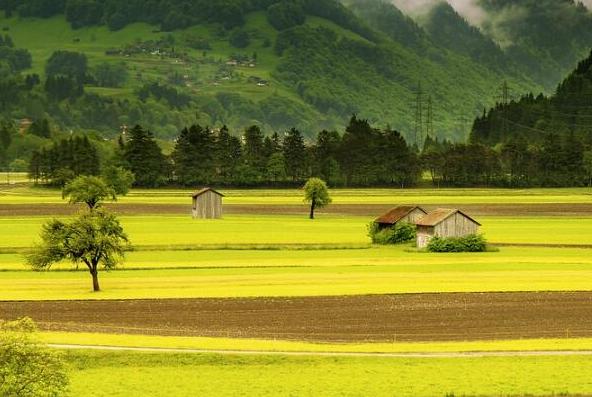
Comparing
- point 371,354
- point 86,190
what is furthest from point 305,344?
point 86,190

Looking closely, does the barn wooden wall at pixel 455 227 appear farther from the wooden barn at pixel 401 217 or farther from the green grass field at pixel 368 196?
the green grass field at pixel 368 196

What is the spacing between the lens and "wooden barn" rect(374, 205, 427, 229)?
3981 inches

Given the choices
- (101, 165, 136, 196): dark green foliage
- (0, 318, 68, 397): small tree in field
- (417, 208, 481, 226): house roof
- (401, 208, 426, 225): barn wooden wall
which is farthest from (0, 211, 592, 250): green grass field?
(0, 318, 68, 397): small tree in field

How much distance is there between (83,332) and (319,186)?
87249 millimetres

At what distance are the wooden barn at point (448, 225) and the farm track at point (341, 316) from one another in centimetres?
3046

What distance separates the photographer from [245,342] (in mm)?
48312

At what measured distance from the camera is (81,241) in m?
68.0

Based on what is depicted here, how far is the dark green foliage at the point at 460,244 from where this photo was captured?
9281 centimetres

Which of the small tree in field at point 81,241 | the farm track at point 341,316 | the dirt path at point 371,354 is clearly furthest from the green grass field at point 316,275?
the dirt path at point 371,354

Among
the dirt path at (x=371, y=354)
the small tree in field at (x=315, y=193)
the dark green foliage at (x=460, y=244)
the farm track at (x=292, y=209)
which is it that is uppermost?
the small tree in field at (x=315, y=193)

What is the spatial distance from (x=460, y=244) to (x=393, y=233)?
31.2 feet

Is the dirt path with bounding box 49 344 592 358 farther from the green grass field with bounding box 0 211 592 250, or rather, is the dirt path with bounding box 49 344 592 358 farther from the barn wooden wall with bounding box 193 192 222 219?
the barn wooden wall with bounding box 193 192 222 219

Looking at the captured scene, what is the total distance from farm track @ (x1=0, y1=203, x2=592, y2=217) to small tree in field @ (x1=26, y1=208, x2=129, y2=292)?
67.1 meters

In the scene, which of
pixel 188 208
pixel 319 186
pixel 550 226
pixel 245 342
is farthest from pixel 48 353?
pixel 188 208
